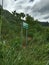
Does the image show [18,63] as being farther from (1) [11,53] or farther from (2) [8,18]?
(2) [8,18]

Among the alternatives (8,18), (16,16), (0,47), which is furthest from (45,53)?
(16,16)

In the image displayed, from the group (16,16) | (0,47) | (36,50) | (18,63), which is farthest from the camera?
(16,16)

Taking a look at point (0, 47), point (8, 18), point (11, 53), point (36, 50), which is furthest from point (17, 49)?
point (8, 18)

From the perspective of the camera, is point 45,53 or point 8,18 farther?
point 8,18

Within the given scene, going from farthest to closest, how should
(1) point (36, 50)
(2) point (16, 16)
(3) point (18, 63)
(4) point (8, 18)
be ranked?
(2) point (16, 16), (4) point (8, 18), (3) point (18, 63), (1) point (36, 50)

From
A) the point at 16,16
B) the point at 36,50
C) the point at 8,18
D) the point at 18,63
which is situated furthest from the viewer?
the point at 16,16

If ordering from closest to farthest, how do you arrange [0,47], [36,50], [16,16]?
[36,50] → [0,47] → [16,16]

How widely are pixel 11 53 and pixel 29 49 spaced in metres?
0.20

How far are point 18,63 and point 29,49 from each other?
20 cm

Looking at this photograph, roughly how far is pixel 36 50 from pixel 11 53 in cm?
31

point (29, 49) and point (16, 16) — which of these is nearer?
point (29, 49)

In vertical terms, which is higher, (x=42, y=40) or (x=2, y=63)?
(x=42, y=40)

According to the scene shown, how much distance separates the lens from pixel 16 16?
29.3 m

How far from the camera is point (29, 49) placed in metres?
3.01
